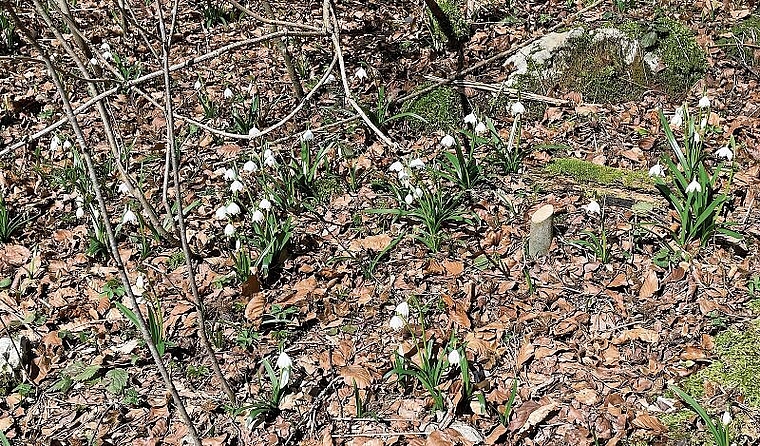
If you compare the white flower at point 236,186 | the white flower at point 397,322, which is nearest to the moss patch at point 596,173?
the white flower at point 397,322

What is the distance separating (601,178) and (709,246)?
0.76 m

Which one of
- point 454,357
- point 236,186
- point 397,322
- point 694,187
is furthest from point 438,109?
point 454,357

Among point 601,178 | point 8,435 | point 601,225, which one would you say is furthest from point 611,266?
point 8,435

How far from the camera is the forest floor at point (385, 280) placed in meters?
2.68

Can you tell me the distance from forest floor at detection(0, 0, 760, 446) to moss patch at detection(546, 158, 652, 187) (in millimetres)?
56

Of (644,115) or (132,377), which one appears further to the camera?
(644,115)

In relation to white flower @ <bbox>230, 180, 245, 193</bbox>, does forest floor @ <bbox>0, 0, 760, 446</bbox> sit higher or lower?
lower

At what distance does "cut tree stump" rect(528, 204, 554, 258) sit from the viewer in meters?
3.21

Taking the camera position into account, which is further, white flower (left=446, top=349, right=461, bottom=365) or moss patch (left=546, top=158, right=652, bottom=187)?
moss patch (left=546, top=158, right=652, bottom=187)

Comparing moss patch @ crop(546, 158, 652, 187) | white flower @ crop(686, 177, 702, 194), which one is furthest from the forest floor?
white flower @ crop(686, 177, 702, 194)

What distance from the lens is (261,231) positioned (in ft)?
11.4

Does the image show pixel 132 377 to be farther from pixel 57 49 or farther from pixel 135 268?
pixel 57 49

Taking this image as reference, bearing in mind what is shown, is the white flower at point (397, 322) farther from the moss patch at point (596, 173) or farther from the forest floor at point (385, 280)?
the moss patch at point (596, 173)

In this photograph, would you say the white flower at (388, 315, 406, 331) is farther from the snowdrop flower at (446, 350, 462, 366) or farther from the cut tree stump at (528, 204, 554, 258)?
the cut tree stump at (528, 204, 554, 258)
